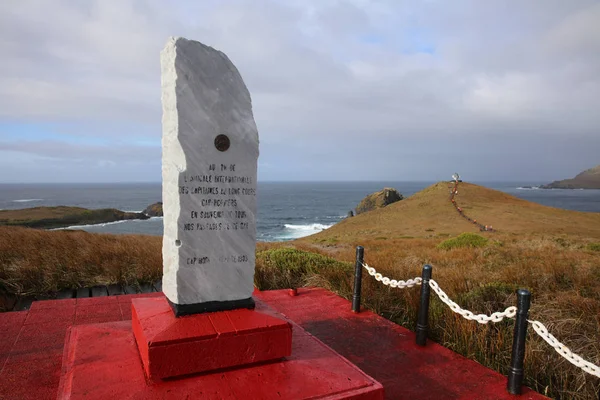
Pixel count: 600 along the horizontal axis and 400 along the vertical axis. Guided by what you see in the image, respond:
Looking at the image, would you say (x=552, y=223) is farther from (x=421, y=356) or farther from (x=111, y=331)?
(x=111, y=331)

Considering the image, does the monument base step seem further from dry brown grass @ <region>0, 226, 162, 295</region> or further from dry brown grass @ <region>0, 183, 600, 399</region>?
dry brown grass @ <region>0, 226, 162, 295</region>

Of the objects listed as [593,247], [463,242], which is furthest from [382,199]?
[593,247]

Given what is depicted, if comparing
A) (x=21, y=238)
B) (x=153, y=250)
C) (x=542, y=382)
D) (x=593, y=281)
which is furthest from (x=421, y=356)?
(x=21, y=238)

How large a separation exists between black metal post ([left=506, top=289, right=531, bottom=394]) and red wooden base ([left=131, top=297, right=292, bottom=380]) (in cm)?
200

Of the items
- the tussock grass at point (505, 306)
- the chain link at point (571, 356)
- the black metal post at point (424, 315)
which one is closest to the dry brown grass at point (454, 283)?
the tussock grass at point (505, 306)

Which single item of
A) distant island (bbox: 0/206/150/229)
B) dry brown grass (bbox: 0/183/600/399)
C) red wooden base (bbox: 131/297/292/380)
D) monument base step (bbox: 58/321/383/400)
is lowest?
distant island (bbox: 0/206/150/229)

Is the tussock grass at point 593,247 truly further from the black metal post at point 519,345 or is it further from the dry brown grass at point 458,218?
the black metal post at point 519,345

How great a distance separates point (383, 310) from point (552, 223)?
3180 cm

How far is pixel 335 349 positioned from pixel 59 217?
6090 centimetres

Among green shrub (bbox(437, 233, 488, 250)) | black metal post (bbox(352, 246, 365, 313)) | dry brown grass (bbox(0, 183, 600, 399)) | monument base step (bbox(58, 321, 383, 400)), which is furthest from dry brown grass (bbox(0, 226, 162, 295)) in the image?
green shrub (bbox(437, 233, 488, 250))

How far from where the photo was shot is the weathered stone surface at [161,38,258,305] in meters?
3.39

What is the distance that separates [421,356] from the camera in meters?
4.34

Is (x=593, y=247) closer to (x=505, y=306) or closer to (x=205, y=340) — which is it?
(x=505, y=306)

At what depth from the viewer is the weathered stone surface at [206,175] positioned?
11.1 ft
